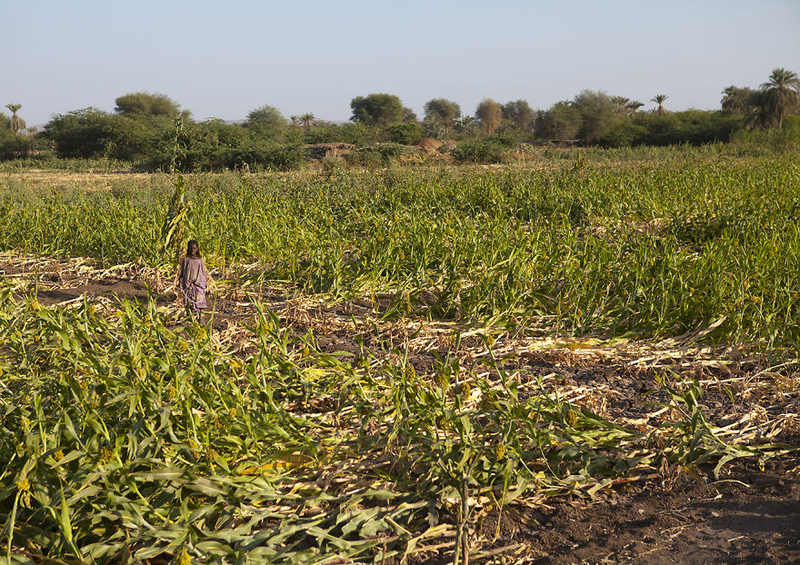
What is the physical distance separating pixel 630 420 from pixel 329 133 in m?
29.1

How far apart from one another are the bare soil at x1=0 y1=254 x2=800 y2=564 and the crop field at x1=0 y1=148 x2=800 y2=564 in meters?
0.01

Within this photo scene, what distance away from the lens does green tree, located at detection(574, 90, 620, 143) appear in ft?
132

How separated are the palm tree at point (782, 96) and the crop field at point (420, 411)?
3533cm

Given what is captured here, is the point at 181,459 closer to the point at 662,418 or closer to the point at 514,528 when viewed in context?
the point at 514,528

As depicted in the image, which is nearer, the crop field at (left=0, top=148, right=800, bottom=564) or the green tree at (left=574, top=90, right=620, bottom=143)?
the crop field at (left=0, top=148, right=800, bottom=564)

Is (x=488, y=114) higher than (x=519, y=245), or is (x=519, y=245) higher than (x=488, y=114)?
(x=488, y=114)

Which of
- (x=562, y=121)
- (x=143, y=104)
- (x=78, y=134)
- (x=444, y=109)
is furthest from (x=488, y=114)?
(x=78, y=134)

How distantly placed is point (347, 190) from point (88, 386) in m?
7.61

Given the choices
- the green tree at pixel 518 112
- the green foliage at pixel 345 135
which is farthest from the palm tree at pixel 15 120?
the green tree at pixel 518 112

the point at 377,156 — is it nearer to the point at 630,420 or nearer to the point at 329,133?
Result: the point at 329,133

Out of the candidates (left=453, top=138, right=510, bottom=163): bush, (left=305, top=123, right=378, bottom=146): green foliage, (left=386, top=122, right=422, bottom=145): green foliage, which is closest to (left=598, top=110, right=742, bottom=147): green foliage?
(left=386, top=122, right=422, bottom=145): green foliage

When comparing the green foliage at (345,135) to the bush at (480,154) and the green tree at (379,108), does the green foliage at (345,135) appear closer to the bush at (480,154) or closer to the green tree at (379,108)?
the bush at (480,154)

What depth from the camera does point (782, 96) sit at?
35.1 meters

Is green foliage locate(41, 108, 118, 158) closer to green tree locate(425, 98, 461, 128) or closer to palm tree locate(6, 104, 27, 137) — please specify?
palm tree locate(6, 104, 27, 137)
